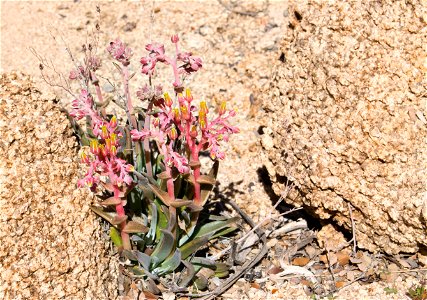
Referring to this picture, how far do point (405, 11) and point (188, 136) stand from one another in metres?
1.50

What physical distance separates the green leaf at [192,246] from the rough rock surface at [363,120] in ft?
2.36

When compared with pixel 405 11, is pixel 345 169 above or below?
below

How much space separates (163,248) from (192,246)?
185 mm

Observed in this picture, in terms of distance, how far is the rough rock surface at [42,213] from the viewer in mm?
3085

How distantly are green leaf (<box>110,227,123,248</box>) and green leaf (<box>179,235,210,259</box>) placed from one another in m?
0.36

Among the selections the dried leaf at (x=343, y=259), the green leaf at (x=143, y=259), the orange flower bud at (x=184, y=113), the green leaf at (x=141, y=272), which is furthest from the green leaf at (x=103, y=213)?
the dried leaf at (x=343, y=259)

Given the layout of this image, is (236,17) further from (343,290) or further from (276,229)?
(343,290)

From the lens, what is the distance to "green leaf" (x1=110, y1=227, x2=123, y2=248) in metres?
3.35

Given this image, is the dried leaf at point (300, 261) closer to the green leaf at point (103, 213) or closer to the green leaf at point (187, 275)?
the green leaf at point (187, 275)

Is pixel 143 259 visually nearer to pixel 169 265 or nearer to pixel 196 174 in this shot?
pixel 169 265

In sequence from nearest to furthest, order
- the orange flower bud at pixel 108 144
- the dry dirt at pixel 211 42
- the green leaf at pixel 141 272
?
the orange flower bud at pixel 108 144 → the green leaf at pixel 141 272 → the dry dirt at pixel 211 42

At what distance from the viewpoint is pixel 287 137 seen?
371cm

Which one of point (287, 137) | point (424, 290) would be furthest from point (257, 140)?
point (424, 290)

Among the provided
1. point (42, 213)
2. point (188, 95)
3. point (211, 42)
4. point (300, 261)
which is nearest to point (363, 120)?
point (300, 261)
